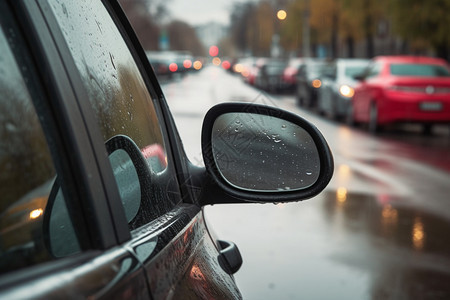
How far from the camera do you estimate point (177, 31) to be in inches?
5207

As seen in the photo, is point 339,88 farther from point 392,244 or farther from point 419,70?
point 392,244

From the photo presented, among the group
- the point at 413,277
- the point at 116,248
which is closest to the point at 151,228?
the point at 116,248


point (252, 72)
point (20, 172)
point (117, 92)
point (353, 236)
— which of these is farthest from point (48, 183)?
point (252, 72)

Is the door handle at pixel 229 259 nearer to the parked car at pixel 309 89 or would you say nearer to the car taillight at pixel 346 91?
the car taillight at pixel 346 91

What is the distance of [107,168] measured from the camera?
1532mm

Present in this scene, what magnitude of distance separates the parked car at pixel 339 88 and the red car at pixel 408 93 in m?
1.91

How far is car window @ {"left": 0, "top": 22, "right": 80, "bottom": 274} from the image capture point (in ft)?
4.08

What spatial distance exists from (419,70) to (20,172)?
16759 millimetres

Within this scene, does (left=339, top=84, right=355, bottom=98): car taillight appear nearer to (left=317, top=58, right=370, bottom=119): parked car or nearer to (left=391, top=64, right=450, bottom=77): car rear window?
(left=317, top=58, right=370, bottom=119): parked car

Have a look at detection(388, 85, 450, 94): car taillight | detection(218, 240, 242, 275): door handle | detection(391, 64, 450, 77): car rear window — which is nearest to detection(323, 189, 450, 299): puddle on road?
detection(218, 240, 242, 275): door handle

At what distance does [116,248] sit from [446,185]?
30.1ft

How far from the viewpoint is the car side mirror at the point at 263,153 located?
6.71ft

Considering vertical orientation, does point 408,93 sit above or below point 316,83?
above

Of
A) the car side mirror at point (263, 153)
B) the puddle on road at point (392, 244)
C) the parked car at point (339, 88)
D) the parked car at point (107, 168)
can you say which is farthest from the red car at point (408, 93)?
the car side mirror at point (263, 153)
